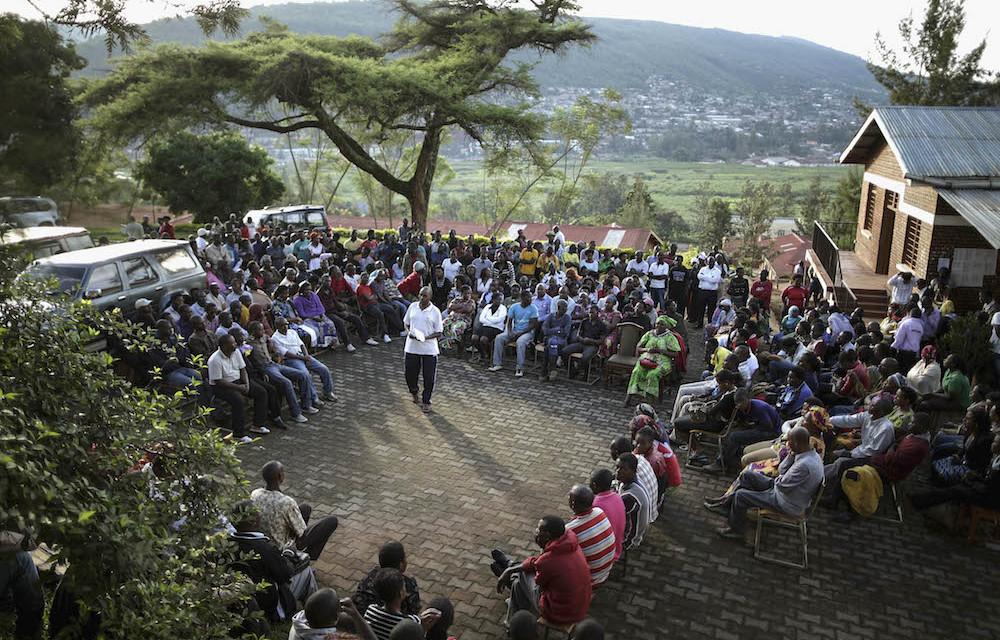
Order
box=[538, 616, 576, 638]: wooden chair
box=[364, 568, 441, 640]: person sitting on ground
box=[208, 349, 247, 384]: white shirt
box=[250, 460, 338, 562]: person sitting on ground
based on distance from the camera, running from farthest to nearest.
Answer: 1. box=[208, 349, 247, 384]: white shirt
2. box=[250, 460, 338, 562]: person sitting on ground
3. box=[538, 616, 576, 638]: wooden chair
4. box=[364, 568, 441, 640]: person sitting on ground

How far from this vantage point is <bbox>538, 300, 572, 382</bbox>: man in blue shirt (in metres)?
11.8

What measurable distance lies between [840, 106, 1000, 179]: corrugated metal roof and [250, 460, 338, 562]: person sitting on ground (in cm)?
1301

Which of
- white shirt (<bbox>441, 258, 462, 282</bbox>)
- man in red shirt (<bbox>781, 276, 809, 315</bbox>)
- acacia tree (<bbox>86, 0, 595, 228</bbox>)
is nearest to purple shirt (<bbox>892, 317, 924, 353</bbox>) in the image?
man in red shirt (<bbox>781, 276, 809, 315</bbox>)

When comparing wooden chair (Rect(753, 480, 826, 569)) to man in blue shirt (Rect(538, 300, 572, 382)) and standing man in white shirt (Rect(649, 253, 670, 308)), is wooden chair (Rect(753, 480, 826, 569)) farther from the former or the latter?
standing man in white shirt (Rect(649, 253, 670, 308))

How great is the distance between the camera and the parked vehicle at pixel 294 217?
21.1 metres

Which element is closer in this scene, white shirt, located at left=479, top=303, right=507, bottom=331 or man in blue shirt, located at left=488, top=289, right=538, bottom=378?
man in blue shirt, located at left=488, top=289, right=538, bottom=378

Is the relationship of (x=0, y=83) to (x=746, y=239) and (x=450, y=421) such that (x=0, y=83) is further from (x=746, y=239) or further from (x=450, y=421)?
(x=746, y=239)

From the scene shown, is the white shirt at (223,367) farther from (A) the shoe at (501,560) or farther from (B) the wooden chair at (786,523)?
(B) the wooden chair at (786,523)

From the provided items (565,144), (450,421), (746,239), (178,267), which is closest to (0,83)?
(450,421)

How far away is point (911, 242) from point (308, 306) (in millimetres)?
13572

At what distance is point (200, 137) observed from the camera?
30891 mm

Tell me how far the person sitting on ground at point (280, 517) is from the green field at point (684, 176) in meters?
103

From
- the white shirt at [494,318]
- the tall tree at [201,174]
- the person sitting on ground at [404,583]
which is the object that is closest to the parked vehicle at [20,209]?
the person sitting on ground at [404,583]

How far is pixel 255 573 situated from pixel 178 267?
27.1ft
